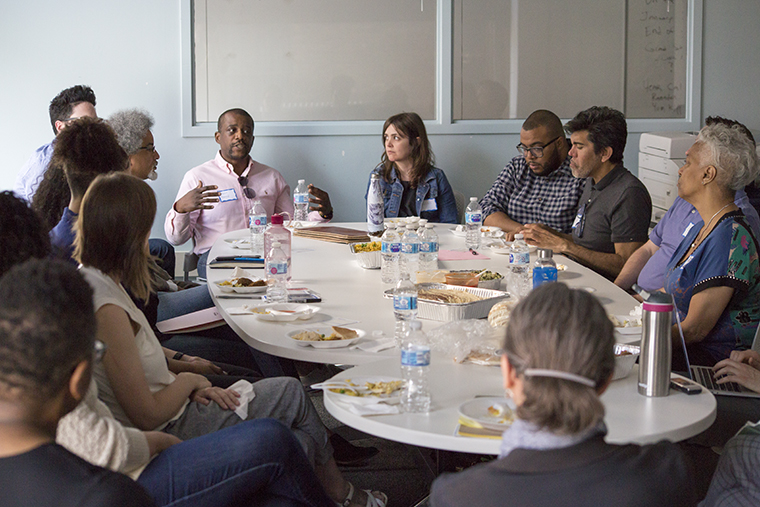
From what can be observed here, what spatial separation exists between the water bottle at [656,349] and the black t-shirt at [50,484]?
1.08 meters

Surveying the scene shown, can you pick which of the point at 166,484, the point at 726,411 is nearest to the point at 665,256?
the point at 726,411

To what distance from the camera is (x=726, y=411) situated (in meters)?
1.96

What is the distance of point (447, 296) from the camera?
2.24 m

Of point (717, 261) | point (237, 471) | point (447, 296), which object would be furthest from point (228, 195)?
point (237, 471)

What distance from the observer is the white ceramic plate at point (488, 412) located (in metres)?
1.40

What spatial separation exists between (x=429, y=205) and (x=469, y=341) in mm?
2903

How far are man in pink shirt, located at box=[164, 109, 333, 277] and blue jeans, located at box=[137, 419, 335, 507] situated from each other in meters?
A: 2.91

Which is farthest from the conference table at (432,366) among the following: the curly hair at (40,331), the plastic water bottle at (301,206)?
the plastic water bottle at (301,206)

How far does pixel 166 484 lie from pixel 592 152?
284cm

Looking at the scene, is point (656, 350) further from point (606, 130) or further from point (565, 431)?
point (606, 130)

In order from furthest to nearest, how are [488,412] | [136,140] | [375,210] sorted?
[136,140] → [375,210] → [488,412]

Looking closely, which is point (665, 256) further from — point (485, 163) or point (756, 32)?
point (756, 32)

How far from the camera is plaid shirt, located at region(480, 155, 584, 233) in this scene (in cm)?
430

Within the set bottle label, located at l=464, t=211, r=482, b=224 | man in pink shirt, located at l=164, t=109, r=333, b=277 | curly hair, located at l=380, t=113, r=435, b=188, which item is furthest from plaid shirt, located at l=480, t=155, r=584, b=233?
man in pink shirt, located at l=164, t=109, r=333, b=277
